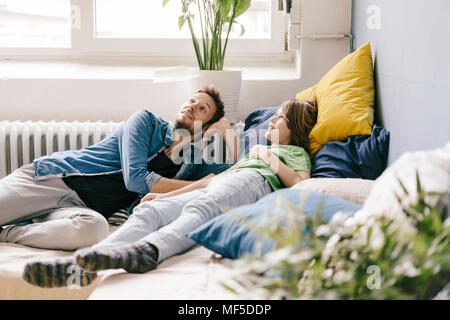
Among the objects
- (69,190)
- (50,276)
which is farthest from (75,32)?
(50,276)

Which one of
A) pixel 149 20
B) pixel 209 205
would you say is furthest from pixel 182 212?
pixel 149 20

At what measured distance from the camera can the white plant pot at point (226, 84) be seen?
2.58 m

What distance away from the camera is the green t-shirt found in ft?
6.28

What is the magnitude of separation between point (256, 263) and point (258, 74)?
7.58 ft

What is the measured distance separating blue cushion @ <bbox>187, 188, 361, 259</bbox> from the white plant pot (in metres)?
1.23

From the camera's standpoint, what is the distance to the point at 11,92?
111 inches

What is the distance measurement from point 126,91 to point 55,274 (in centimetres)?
158

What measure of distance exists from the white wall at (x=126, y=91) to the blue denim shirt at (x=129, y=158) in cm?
50

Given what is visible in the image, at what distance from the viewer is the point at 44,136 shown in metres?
2.71

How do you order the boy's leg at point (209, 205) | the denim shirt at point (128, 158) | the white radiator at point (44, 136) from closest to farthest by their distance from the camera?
the boy's leg at point (209, 205)
the denim shirt at point (128, 158)
the white radiator at point (44, 136)

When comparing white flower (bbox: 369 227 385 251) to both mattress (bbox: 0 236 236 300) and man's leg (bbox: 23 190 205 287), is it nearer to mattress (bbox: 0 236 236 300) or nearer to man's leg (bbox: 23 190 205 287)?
mattress (bbox: 0 236 236 300)

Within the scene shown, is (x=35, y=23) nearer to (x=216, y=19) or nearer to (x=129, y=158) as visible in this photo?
(x=216, y=19)

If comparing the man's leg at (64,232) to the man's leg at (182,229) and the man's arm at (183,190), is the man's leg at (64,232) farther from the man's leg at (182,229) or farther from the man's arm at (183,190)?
the man's leg at (182,229)

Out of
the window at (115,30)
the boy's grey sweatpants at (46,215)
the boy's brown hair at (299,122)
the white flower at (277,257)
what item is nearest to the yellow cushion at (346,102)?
the boy's brown hair at (299,122)
